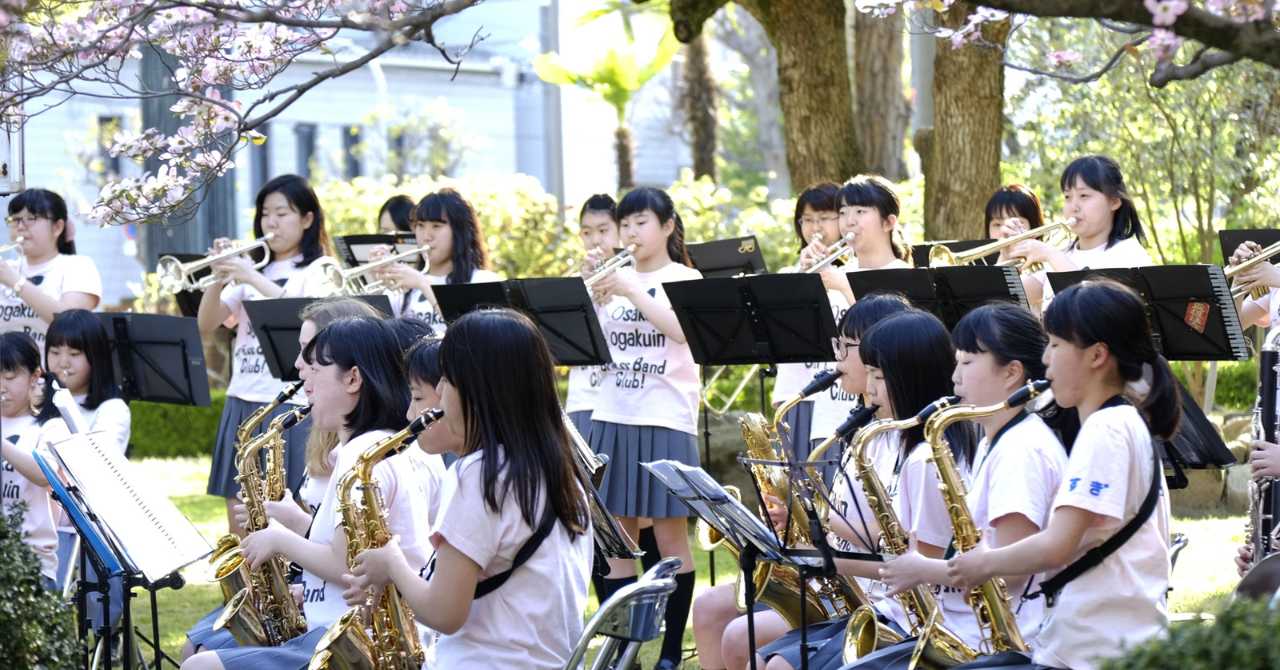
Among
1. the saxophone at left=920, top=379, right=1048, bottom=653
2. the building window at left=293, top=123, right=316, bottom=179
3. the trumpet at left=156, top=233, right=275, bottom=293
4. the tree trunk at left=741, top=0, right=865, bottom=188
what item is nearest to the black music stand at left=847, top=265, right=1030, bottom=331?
the saxophone at left=920, top=379, right=1048, bottom=653

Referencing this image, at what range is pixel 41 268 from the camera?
7289 millimetres

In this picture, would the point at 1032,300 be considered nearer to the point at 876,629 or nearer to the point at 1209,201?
the point at 876,629

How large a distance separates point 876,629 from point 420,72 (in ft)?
97.3

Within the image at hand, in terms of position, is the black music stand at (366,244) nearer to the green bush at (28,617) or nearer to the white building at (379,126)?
the green bush at (28,617)

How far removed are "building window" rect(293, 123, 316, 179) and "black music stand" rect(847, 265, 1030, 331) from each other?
86.7 ft

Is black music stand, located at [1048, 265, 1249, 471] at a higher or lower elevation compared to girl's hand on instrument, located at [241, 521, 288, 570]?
higher

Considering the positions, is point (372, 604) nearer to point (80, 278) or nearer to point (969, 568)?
point (969, 568)

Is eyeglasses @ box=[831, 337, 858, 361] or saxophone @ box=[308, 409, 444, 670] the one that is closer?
saxophone @ box=[308, 409, 444, 670]

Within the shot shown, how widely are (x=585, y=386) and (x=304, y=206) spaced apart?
1.45 meters

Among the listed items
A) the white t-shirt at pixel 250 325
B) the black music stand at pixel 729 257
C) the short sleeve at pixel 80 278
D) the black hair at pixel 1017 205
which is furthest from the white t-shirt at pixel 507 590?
the short sleeve at pixel 80 278

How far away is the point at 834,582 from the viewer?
14.6 ft

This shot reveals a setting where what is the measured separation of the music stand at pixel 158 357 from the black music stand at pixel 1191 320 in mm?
3205

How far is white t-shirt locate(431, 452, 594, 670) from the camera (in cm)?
352

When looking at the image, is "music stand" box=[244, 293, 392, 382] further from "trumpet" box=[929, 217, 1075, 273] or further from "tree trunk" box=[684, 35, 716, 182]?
"tree trunk" box=[684, 35, 716, 182]
